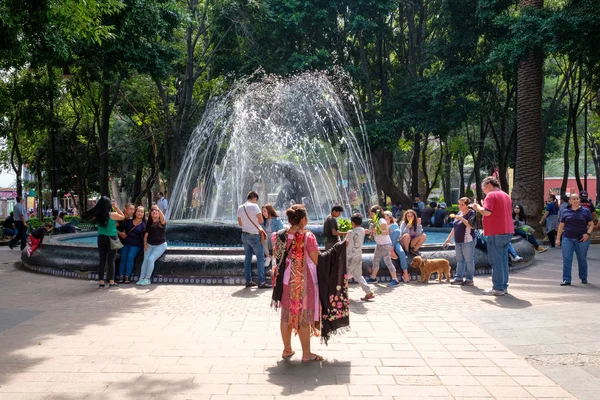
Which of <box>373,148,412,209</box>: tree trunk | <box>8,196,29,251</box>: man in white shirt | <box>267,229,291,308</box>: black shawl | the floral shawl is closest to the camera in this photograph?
the floral shawl

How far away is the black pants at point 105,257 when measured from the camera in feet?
30.7

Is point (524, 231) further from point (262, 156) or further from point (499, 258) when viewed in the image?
point (262, 156)

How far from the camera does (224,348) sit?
555cm

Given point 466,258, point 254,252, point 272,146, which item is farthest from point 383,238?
point 272,146

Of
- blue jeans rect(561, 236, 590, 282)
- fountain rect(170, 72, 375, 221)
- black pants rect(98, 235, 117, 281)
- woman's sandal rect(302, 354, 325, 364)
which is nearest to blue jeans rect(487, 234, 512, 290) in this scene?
blue jeans rect(561, 236, 590, 282)

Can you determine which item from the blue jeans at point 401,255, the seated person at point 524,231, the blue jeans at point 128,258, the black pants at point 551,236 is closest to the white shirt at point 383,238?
the blue jeans at point 401,255

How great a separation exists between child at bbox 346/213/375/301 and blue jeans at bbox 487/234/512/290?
1820mm

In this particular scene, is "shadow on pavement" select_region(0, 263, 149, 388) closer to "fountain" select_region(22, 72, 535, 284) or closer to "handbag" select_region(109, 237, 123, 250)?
"handbag" select_region(109, 237, 123, 250)

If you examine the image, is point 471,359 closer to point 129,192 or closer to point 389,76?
point 389,76

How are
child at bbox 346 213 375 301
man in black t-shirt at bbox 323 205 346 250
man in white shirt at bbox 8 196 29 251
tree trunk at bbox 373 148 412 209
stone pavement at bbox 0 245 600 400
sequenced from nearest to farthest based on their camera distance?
stone pavement at bbox 0 245 600 400
man in black t-shirt at bbox 323 205 346 250
child at bbox 346 213 375 301
man in white shirt at bbox 8 196 29 251
tree trunk at bbox 373 148 412 209

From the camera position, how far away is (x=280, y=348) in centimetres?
559

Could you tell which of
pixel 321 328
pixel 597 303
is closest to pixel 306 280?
pixel 321 328

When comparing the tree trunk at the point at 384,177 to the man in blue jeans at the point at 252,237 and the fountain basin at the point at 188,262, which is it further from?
the man in blue jeans at the point at 252,237

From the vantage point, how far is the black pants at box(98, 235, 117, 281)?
9352mm
